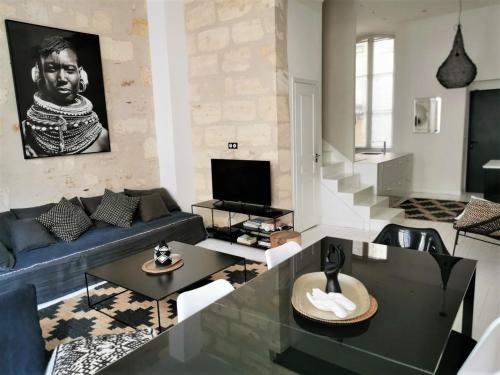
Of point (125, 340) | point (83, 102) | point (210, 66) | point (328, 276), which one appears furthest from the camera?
point (210, 66)

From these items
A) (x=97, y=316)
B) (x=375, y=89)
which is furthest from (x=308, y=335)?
(x=375, y=89)

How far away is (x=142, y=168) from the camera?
531 centimetres

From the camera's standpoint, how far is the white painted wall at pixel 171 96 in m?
5.16

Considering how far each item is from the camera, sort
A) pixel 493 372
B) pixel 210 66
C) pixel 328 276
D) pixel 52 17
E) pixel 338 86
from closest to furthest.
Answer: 1. pixel 493 372
2. pixel 328 276
3. pixel 52 17
4. pixel 210 66
5. pixel 338 86

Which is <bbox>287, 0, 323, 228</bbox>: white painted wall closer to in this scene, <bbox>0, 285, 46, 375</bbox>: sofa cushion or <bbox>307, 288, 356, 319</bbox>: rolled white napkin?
<bbox>307, 288, 356, 319</bbox>: rolled white napkin

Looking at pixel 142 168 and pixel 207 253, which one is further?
pixel 142 168

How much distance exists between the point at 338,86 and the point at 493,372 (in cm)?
499

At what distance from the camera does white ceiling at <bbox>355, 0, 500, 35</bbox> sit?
627 cm

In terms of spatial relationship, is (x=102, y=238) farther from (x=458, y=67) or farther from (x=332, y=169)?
(x=458, y=67)

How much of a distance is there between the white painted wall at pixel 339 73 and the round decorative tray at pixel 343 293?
A: 14.0ft

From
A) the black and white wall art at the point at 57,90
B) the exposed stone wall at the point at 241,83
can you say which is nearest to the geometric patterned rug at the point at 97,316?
the black and white wall art at the point at 57,90

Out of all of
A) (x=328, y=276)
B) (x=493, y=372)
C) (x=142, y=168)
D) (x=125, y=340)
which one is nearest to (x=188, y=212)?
(x=142, y=168)

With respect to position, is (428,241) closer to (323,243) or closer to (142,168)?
(323,243)

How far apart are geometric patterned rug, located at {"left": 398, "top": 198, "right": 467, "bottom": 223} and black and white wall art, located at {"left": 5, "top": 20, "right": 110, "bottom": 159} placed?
4.88 m
